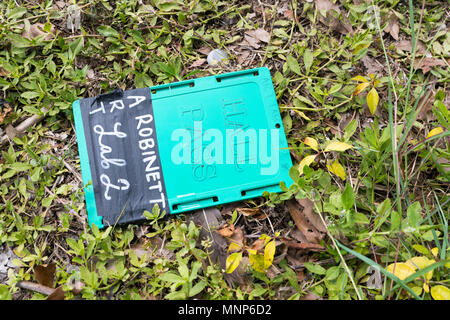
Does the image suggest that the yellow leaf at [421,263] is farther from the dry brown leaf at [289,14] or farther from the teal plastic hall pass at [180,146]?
the dry brown leaf at [289,14]

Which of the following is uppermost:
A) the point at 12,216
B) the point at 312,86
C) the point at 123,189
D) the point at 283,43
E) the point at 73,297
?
the point at 283,43

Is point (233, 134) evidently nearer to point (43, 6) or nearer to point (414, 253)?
point (414, 253)

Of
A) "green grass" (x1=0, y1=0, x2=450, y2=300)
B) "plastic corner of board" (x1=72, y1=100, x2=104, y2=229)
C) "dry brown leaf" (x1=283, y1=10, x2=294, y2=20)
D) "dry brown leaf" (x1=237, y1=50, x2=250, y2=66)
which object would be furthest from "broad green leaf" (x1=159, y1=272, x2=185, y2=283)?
"dry brown leaf" (x1=283, y1=10, x2=294, y2=20)

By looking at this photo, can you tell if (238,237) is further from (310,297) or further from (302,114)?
(302,114)

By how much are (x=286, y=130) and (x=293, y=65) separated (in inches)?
15.8

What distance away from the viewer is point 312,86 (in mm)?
2145

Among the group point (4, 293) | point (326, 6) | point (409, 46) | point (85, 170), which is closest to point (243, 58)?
point (326, 6)

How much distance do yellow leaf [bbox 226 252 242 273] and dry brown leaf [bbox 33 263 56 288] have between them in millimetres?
894

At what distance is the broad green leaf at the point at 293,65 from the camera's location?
2119 millimetres

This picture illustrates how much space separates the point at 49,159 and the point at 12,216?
353 mm

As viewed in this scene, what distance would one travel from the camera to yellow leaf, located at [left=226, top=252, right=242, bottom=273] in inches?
65.9

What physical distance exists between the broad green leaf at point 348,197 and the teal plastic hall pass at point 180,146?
41 cm

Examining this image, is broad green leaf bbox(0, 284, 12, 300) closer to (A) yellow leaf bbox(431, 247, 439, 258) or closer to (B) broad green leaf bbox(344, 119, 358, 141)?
(B) broad green leaf bbox(344, 119, 358, 141)
